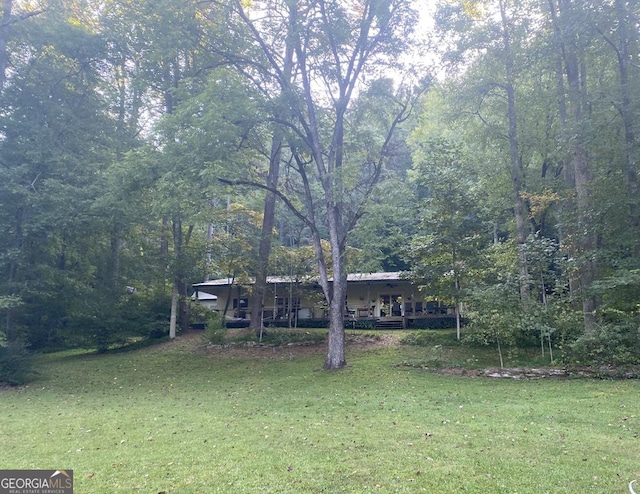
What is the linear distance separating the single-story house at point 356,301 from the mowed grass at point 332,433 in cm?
868

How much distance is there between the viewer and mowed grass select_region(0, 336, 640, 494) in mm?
4668

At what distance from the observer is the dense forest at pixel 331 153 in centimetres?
1287

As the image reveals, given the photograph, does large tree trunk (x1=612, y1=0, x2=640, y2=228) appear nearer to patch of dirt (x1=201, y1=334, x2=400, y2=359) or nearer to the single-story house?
patch of dirt (x1=201, y1=334, x2=400, y2=359)

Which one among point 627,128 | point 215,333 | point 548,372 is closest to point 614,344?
point 548,372

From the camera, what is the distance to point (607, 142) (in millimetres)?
13102

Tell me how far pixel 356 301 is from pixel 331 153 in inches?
471

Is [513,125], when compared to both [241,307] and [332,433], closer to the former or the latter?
[332,433]

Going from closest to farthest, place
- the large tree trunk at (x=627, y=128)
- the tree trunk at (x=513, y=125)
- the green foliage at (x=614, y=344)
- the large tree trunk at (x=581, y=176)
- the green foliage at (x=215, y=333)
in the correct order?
the green foliage at (x=614, y=344) < the large tree trunk at (x=627, y=128) < the large tree trunk at (x=581, y=176) < the tree trunk at (x=513, y=125) < the green foliage at (x=215, y=333)

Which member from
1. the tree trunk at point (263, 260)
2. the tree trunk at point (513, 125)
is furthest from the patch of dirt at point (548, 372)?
the tree trunk at point (263, 260)

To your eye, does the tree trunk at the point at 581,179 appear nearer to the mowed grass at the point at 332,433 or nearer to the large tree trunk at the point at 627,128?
the large tree trunk at the point at 627,128

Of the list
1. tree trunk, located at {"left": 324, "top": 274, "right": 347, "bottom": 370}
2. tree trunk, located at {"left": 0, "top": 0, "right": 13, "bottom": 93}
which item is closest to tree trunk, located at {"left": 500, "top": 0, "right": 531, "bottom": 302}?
tree trunk, located at {"left": 324, "top": 274, "right": 347, "bottom": 370}

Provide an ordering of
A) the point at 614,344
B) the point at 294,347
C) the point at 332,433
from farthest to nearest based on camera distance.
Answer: the point at 294,347 → the point at 614,344 → the point at 332,433

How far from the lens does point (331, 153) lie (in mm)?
15188

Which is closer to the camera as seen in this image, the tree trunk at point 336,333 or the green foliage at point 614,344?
the green foliage at point 614,344
